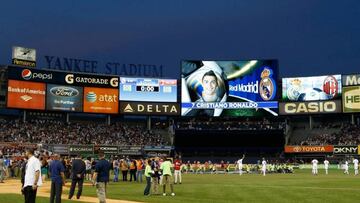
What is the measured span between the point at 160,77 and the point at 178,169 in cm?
5991

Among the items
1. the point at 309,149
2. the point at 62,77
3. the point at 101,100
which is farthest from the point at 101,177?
the point at 101,100

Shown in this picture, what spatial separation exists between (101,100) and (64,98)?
253 inches

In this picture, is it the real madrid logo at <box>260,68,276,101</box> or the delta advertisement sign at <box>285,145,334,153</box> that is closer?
the delta advertisement sign at <box>285,145,334,153</box>

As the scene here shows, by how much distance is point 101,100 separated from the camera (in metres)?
89.4

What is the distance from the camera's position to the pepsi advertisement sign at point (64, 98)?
3334 inches

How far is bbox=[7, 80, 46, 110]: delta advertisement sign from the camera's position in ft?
262

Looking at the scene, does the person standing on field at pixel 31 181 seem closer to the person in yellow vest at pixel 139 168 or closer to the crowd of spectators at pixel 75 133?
the person in yellow vest at pixel 139 168

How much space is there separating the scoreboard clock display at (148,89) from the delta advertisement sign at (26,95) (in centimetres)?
1395

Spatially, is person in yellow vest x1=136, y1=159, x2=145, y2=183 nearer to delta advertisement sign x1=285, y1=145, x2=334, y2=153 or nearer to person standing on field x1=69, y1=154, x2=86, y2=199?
person standing on field x1=69, y1=154, x2=86, y2=199

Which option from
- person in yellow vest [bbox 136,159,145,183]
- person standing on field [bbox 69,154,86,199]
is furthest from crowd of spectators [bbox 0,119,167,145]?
person standing on field [bbox 69,154,86,199]

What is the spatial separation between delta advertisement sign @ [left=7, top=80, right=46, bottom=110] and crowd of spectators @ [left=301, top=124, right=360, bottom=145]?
42.6m

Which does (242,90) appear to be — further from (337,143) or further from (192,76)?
(337,143)

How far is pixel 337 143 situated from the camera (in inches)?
3314

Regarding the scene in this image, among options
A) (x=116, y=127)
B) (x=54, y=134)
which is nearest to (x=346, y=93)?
(x=116, y=127)
